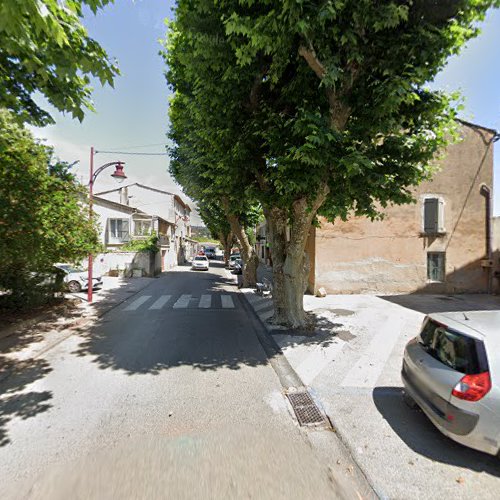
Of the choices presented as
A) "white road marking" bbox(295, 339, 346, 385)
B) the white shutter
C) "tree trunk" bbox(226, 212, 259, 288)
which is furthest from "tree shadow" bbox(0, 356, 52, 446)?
the white shutter

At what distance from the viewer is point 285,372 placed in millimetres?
5113

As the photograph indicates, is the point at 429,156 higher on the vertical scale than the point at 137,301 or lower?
higher

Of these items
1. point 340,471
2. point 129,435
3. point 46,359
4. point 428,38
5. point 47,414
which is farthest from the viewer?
point 46,359

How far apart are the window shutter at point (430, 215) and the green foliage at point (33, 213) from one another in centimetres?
1396

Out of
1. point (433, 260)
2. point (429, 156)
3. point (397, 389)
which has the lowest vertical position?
point (397, 389)

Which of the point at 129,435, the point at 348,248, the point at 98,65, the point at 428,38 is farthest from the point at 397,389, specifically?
the point at 348,248

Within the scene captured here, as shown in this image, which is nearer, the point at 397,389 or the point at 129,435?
the point at 129,435

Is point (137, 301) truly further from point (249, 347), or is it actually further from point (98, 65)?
point (98, 65)

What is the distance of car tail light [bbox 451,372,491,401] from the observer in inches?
109

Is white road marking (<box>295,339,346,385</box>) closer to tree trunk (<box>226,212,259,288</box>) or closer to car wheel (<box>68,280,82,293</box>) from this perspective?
tree trunk (<box>226,212,259,288</box>)

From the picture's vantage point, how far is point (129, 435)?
3254mm

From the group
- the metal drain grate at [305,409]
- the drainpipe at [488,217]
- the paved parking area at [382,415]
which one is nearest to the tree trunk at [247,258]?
the paved parking area at [382,415]

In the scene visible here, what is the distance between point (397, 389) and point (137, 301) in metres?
9.77

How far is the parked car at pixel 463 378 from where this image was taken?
274 centimetres
